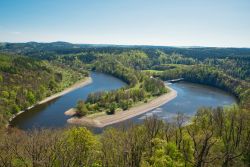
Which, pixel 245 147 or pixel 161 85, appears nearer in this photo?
pixel 245 147

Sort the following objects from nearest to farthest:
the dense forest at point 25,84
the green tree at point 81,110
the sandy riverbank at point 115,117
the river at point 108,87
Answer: the sandy riverbank at point 115,117 → the river at point 108,87 → the green tree at point 81,110 → the dense forest at point 25,84

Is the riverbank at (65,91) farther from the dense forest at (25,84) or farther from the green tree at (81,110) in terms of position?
the green tree at (81,110)

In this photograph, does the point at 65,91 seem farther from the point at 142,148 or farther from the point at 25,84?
the point at 142,148

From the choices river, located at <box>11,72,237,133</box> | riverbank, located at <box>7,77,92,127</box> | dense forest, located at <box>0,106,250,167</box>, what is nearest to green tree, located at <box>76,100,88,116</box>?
river, located at <box>11,72,237,133</box>

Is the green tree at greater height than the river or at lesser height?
greater

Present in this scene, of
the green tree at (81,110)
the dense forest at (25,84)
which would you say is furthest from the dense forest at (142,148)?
the green tree at (81,110)

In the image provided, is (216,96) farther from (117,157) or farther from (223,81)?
(117,157)

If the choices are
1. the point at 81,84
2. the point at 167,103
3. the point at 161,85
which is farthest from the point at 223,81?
the point at 81,84

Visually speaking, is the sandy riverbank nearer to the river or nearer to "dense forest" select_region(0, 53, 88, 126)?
the river

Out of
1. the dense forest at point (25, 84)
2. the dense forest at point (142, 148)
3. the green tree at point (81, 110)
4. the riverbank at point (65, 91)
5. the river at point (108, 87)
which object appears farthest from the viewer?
the riverbank at point (65, 91)

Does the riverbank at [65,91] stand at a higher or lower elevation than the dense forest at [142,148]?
lower

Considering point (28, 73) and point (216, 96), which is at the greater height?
point (28, 73)
